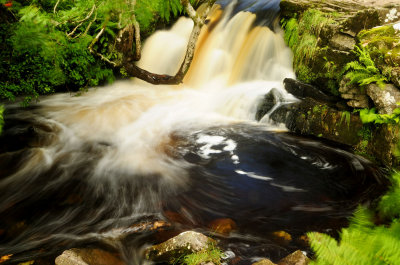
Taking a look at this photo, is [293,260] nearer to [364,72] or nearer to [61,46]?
[364,72]

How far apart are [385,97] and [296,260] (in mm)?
4027

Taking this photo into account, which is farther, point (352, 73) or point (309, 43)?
point (309, 43)

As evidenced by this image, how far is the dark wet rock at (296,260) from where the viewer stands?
2748 millimetres

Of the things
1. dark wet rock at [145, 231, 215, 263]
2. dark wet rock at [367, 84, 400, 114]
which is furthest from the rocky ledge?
dark wet rock at [145, 231, 215, 263]

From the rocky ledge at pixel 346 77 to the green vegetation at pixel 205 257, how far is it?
3878 millimetres

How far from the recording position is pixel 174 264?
2.91m

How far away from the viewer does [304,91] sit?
6.81m

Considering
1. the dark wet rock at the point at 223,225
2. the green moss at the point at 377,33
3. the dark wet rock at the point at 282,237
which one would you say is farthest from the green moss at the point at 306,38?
the dark wet rock at the point at 223,225

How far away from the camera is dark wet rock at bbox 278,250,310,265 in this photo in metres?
2.75

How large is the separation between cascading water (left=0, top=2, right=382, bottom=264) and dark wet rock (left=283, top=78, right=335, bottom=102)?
0.27 metres

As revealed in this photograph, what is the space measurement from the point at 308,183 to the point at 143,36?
7.80 m

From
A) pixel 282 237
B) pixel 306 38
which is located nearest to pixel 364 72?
pixel 306 38

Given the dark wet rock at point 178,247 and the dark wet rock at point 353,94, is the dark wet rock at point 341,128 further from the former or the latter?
the dark wet rock at point 178,247

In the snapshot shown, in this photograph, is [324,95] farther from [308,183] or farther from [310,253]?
[310,253]
